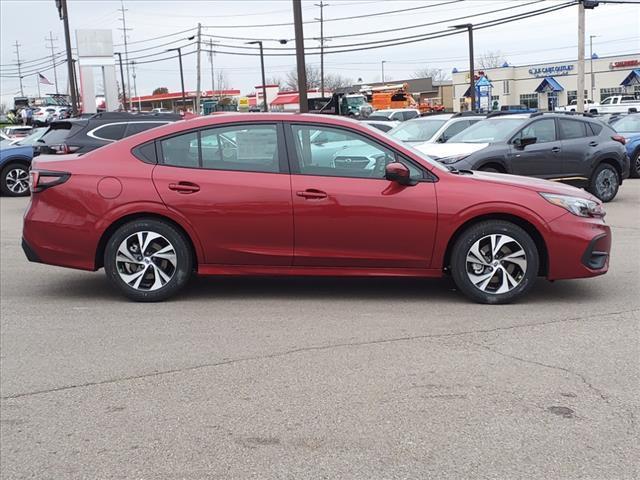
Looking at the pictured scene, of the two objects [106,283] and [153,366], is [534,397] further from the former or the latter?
[106,283]

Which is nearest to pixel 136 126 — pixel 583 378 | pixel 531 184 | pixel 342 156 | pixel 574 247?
pixel 342 156

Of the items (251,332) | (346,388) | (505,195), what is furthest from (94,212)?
(505,195)

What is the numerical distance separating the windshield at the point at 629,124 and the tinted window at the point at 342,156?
1438 centimetres

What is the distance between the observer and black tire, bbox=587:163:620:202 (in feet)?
44.2

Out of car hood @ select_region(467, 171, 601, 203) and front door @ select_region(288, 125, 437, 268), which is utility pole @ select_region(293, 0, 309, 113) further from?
front door @ select_region(288, 125, 437, 268)

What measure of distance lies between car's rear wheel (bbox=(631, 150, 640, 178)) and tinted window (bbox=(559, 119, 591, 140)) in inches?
232

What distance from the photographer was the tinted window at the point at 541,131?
12.9 meters

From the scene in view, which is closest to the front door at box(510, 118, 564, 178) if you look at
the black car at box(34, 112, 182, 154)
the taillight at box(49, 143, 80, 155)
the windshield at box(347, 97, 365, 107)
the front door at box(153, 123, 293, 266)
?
the black car at box(34, 112, 182, 154)

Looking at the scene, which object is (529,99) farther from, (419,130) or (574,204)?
(574,204)

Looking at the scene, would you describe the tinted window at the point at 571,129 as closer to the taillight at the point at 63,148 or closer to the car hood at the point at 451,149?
the car hood at the point at 451,149

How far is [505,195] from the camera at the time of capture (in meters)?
6.25

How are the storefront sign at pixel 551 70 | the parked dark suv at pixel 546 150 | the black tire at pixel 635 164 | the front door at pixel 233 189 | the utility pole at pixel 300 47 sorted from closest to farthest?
the front door at pixel 233 189 → the parked dark suv at pixel 546 150 → the black tire at pixel 635 164 → the utility pole at pixel 300 47 → the storefront sign at pixel 551 70

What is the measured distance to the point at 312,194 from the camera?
625 cm

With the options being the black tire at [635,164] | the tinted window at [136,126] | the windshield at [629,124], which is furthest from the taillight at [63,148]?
the black tire at [635,164]
